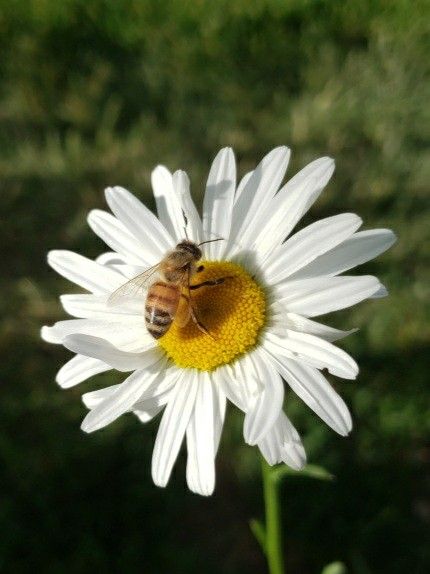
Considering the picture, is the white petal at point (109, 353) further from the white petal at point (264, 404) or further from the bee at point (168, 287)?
the white petal at point (264, 404)

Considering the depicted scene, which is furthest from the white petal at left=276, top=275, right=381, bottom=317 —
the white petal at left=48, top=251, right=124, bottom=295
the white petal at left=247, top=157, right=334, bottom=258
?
the white petal at left=48, top=251, right=124, bottom=295

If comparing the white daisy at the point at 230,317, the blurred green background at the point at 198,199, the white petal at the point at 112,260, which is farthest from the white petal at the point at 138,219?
the blurred green background at the point at 198,199

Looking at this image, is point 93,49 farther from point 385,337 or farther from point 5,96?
point 385,337

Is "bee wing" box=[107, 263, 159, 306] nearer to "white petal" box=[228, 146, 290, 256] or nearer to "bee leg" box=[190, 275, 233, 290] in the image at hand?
"bee leg" box=[190, 275, 233, 290]

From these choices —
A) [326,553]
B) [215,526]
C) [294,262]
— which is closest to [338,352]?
[294,262]

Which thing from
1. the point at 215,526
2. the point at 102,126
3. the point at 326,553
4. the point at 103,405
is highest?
the point at 102,126

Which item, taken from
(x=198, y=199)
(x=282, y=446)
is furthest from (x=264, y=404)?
(x=198, y=199)
